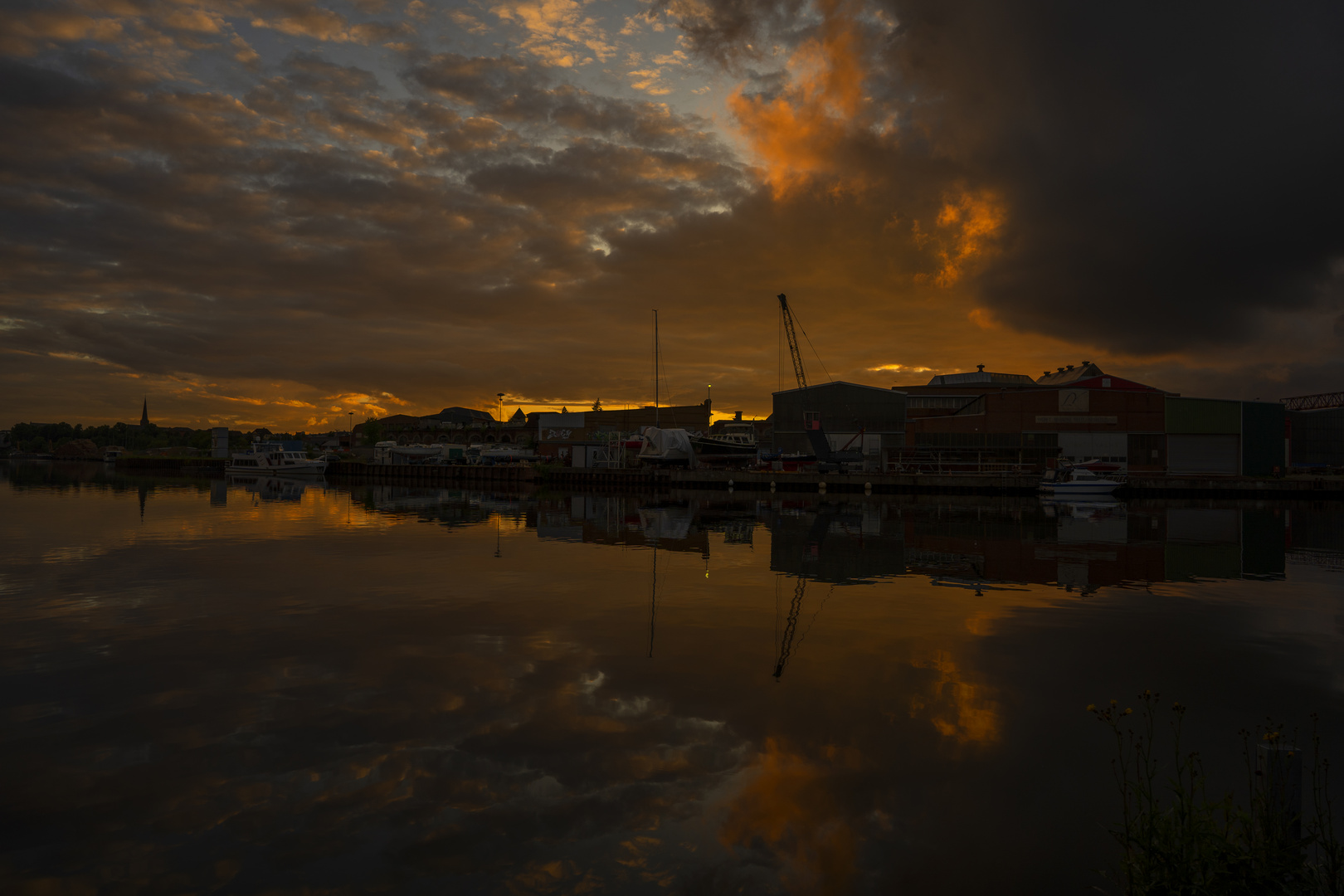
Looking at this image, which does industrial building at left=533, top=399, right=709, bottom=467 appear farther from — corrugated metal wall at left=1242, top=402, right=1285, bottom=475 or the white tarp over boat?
corrugated metal wall at left=1242, top=402, right=1285, bottom=475

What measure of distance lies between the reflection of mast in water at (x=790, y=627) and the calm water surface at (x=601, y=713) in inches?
4.3

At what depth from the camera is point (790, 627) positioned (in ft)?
48.4

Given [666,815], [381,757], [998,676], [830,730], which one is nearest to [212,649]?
[381,757]

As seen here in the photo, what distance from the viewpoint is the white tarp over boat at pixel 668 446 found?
7869 cm

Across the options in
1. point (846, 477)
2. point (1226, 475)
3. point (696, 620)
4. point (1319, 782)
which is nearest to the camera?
point (1319, 782)

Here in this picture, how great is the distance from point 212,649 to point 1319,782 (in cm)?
1565

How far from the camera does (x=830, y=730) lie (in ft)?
29.7

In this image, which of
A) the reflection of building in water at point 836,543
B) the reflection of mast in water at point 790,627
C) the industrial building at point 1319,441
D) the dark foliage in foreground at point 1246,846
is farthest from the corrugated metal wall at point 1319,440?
the dark foliage in foreground at point 1246,846

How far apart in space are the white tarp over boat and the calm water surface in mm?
54764

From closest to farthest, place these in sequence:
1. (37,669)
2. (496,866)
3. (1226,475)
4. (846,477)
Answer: (496,866) < (37,669) < (846,477) < (1226,475)

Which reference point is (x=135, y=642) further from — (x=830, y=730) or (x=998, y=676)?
(x=998, y=676)

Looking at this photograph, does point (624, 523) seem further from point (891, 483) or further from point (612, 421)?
point (612, 421)

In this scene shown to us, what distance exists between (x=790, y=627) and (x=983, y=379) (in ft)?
374

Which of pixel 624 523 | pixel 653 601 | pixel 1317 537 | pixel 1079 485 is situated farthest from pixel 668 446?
pixel 653 601
